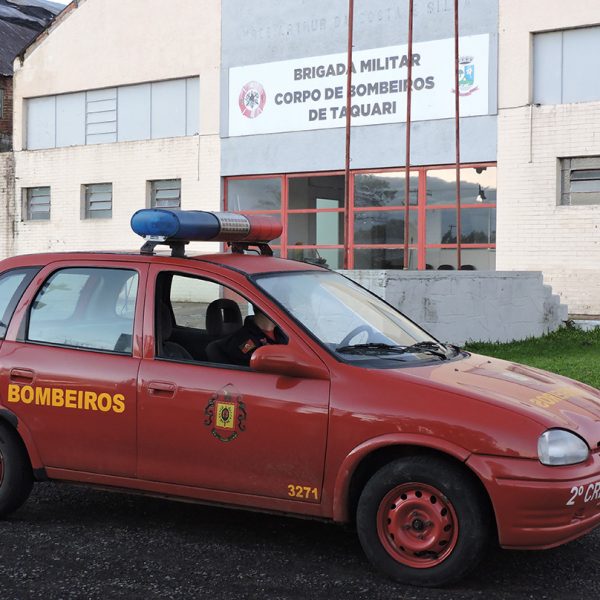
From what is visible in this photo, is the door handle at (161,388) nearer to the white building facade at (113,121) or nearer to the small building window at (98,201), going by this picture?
the white building facade at (113,121)

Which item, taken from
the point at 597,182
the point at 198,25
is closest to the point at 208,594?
the point at 597,182

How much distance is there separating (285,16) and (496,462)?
68.5 ft

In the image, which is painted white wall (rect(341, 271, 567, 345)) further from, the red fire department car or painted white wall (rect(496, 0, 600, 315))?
the red fire department car

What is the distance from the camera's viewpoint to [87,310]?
5.34 m

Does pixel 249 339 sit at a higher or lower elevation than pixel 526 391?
higher

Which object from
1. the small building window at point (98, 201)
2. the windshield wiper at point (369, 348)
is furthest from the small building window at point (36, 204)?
the windshield wiper at point (369, 348)

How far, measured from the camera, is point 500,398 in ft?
14.4

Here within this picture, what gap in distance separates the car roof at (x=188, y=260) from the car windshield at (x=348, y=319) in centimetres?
8

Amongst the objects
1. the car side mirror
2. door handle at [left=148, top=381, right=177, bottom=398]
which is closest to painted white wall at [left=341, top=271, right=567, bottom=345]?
door handle at [left=148, top=381, right=177, bottom=398]

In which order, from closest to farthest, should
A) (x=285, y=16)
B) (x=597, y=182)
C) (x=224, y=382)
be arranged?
(x=224, y=382), (x=597, y=182), (x=285, y=16)

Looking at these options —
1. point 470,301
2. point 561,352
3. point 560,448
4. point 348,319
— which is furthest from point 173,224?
point 561,352

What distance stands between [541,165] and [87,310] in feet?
53.5

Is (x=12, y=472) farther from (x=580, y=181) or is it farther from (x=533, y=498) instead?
(x=580, y=181)

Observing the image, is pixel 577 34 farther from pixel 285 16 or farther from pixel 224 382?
pixel 224 382
